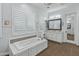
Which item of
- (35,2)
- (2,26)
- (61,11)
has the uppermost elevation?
(35,2)

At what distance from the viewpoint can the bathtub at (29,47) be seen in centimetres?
137

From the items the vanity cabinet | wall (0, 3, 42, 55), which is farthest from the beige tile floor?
wall (0, 3, 42, 55)

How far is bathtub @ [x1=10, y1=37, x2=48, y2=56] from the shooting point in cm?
137

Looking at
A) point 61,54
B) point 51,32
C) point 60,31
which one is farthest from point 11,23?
point 61,54

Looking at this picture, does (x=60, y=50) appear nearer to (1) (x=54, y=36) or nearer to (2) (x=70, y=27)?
(1) (x=54, y=36)

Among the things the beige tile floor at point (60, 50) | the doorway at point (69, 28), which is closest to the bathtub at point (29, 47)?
the beige tile floor at point (60, 50)

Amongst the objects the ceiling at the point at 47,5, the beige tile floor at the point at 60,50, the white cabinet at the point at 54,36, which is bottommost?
the beige tile floor at the point at 60,50

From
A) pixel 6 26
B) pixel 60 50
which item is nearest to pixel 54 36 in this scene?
pixel 60 50

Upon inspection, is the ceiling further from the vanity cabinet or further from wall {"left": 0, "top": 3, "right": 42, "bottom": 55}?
the vanity cabinet

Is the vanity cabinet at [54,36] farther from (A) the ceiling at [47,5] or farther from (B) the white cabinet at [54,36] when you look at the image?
(A) the ceiling at [47,5]

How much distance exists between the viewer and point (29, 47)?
1.48 metres

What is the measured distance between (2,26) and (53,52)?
112 cm

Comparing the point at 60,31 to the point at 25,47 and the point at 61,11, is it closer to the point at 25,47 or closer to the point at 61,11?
the point at 61,11

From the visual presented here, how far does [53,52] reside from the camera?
5.09 ft
